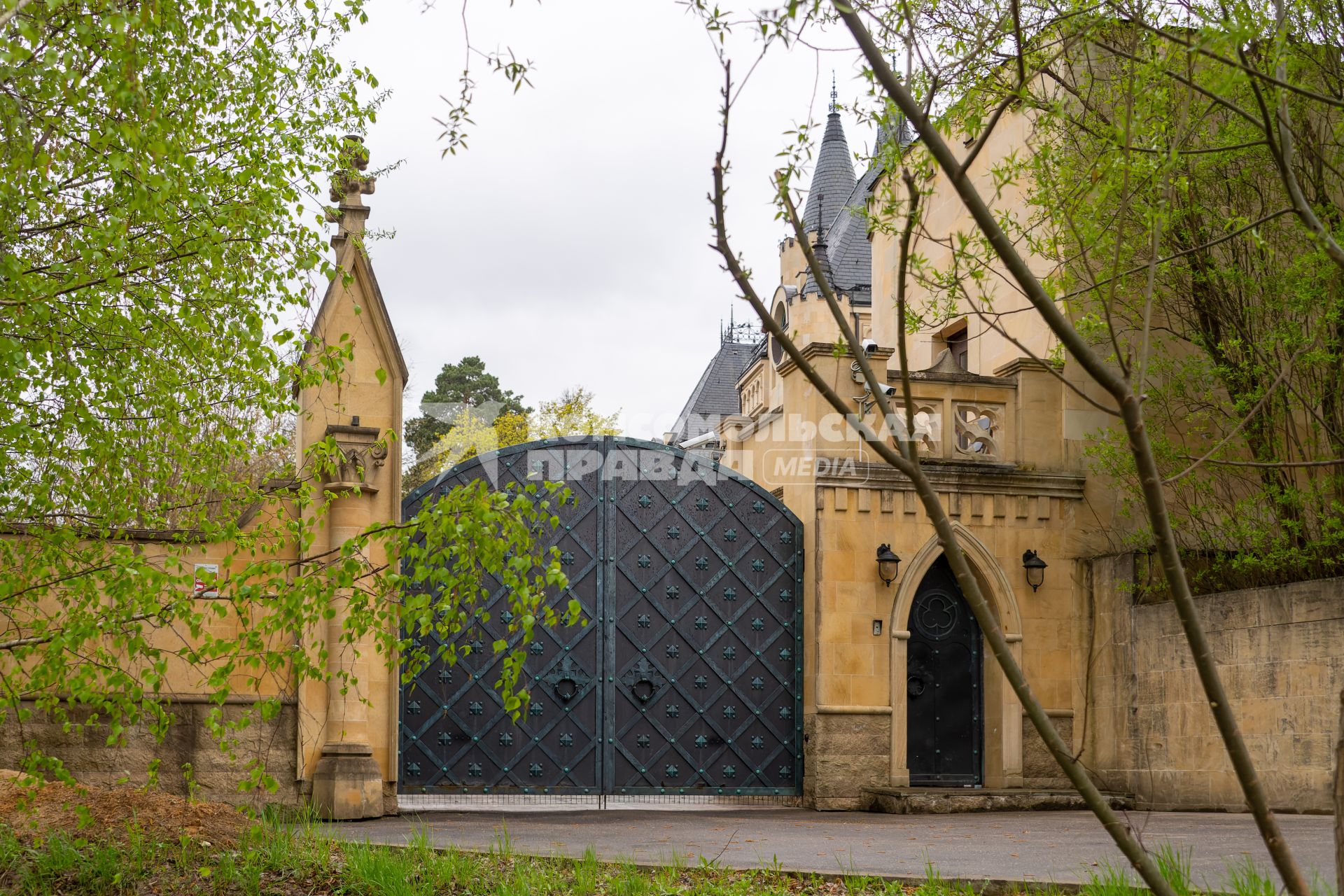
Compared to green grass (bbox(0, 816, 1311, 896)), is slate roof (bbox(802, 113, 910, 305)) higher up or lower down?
higher up

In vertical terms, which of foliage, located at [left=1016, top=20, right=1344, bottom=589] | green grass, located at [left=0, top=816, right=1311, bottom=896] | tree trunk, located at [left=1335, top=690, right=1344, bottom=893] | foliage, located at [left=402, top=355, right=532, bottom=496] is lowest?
green grass, located at [left=0, top=816, right=1311, bottom=896]

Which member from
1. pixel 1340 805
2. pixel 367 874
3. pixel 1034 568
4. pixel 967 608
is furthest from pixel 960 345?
pixel 1340 805

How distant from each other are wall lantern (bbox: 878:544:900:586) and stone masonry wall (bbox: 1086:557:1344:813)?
1.93 meters

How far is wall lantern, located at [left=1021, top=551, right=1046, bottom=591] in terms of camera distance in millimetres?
11102

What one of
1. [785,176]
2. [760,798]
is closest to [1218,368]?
[760,798]

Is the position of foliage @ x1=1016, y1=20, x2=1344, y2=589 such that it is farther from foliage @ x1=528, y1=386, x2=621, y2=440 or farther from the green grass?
foliage @ x1=528, y1=386, x2=621, y2=440

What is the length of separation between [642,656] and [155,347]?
229 inches

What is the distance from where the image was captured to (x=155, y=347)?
5.38 m

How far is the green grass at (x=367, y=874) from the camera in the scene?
5.43 meters

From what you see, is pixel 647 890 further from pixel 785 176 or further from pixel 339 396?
pixel 339 396

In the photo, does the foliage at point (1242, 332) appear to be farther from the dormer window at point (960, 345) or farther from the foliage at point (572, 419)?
the foliage at point (572, 419)

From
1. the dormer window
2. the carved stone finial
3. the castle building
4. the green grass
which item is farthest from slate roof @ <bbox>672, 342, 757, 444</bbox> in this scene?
the green grass

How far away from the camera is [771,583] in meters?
10.8

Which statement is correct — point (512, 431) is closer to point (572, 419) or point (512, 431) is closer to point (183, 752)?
point (572, 419)
